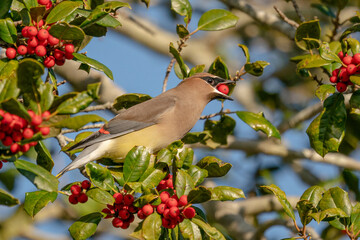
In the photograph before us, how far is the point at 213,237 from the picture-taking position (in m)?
2.92

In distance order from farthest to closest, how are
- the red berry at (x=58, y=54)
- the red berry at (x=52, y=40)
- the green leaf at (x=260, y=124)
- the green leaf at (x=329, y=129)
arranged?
the green leaf at (x=260, y=124) < the green leaf at (x=329, y=129) < the red berry at (x=58, y=54) < the red berry at (x=52, y=40)

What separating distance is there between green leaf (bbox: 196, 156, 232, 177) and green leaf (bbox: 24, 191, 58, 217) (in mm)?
887

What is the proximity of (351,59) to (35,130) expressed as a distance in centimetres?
210

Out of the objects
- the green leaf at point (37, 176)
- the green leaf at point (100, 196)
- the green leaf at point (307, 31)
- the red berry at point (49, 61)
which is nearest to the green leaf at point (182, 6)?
the green leaf at point (307, 31)

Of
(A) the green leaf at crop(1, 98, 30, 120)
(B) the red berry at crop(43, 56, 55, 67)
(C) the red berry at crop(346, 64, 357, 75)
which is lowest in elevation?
(C) the red berry at crop(346, 64, 357, 75)

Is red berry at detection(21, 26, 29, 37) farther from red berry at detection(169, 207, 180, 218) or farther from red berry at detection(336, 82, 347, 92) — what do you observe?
red berry at detection(336, 82, 347, 92)

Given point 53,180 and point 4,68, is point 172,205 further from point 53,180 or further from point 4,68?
point 4,68

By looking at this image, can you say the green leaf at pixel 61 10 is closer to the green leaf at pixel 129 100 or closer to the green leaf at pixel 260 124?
the green leaf at pixel 129 100

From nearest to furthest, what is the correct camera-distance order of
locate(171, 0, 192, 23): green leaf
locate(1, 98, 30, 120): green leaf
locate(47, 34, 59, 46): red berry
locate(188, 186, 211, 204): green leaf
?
locate(1, 98, 30, 120): green leaf
locate(188, 186, 211, 204): green leaf
locate(47, 34, 59, 46): red berry
locate(171, 0, 192, 23): green leaf

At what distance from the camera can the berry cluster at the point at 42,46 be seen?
123 inches

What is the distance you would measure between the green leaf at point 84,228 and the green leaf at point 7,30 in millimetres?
1099

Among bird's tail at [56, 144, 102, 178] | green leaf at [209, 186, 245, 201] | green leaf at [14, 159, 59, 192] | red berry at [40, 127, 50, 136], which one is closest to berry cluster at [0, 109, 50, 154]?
red berry at [40, 127, 50, 136]

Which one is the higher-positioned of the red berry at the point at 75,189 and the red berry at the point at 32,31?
the red berry at the point at 32,31

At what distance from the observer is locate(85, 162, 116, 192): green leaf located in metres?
3.03
